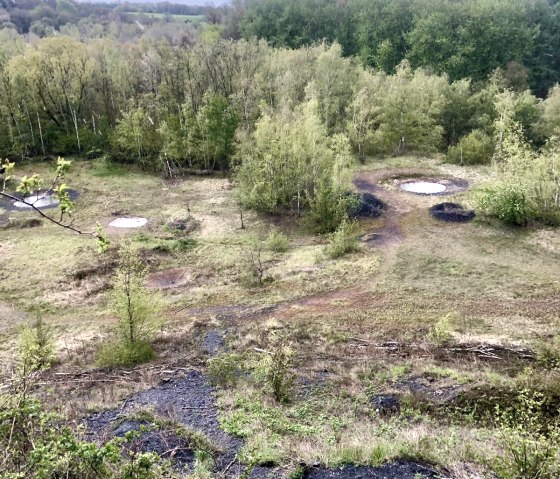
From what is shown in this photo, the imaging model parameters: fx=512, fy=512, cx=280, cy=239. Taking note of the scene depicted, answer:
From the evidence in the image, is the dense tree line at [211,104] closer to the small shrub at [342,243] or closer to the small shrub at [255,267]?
the small shrub at [255,267]

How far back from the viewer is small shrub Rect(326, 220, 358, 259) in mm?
27391

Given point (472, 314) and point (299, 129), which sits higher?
point (299, 129)

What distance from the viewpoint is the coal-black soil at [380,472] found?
9.95 meters

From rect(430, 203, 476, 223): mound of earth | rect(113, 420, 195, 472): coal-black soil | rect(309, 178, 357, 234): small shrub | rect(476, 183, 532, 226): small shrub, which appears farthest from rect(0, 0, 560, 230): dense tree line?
rect(113, 420, 195, 472): coal-black soil

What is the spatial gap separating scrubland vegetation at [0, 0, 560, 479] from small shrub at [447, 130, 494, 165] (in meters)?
0.17

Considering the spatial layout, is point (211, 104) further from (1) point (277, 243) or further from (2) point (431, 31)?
(2) point (431, 31)

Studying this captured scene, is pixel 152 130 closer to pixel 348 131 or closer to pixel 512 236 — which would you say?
pixel 348 131

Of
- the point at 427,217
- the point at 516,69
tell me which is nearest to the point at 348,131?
the point at 427,217

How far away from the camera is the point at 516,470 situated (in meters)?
8.06

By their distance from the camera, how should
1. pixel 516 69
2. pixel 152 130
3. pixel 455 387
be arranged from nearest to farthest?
pixel 455 387 < pixel 152 130 < pixel 516 69

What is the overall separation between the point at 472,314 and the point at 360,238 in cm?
975

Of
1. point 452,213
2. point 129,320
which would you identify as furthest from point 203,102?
point 129,320

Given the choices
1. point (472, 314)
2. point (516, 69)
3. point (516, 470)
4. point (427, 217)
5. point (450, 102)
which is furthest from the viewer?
point (516, 69)

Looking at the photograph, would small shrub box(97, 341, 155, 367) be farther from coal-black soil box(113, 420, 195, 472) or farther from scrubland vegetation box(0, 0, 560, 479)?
coal-black soil box(113, 420, 195, 472)
